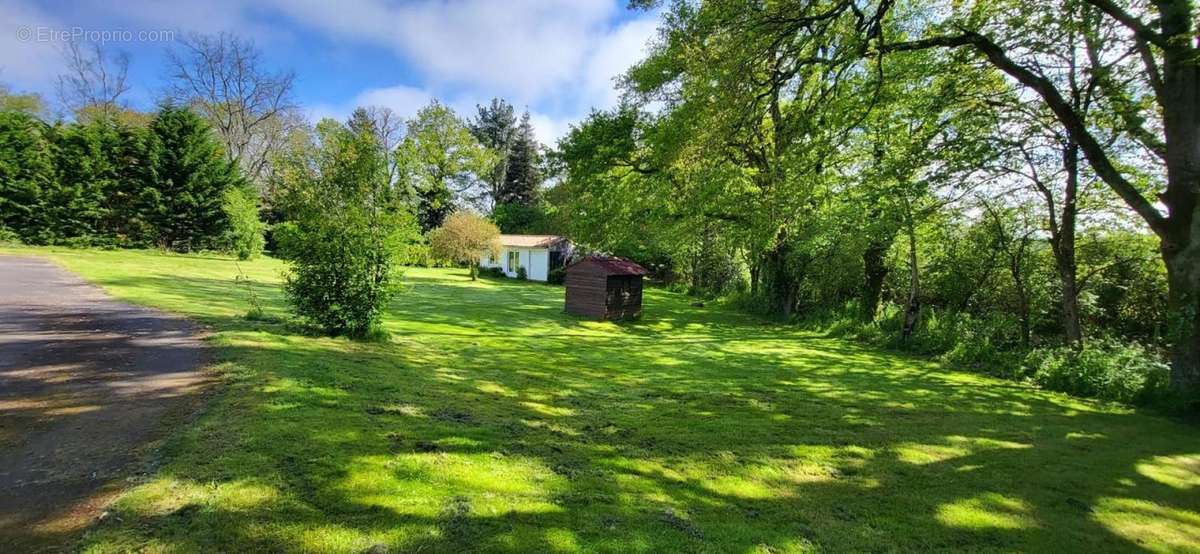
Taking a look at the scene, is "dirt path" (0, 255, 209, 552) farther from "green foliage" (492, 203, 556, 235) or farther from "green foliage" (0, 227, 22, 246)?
"green foliage" (492, 203, 556, 235)

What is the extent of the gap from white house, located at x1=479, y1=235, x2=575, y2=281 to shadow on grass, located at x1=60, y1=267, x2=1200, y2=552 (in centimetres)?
2496

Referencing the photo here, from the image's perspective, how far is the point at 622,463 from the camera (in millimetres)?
4141

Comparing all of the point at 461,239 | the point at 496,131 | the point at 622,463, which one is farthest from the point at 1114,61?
the point at 496,131

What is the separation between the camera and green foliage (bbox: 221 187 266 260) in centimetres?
2531

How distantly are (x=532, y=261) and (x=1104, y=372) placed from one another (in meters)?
28.6

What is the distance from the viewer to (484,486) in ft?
10.9

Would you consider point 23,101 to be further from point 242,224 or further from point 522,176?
point 522,176

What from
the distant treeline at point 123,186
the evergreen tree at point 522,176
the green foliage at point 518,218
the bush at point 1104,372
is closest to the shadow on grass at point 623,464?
the bush at point 1104,372

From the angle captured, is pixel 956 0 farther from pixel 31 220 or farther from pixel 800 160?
pixel 31 220

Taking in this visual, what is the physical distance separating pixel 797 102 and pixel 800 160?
77.5 inches

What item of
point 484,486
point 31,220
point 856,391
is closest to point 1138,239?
point 856,391

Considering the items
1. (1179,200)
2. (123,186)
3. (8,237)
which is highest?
(123,186)

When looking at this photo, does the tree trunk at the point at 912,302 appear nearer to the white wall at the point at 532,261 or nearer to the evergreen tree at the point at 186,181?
the white wall at the point at 532,261

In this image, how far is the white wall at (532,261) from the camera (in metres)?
33.2
